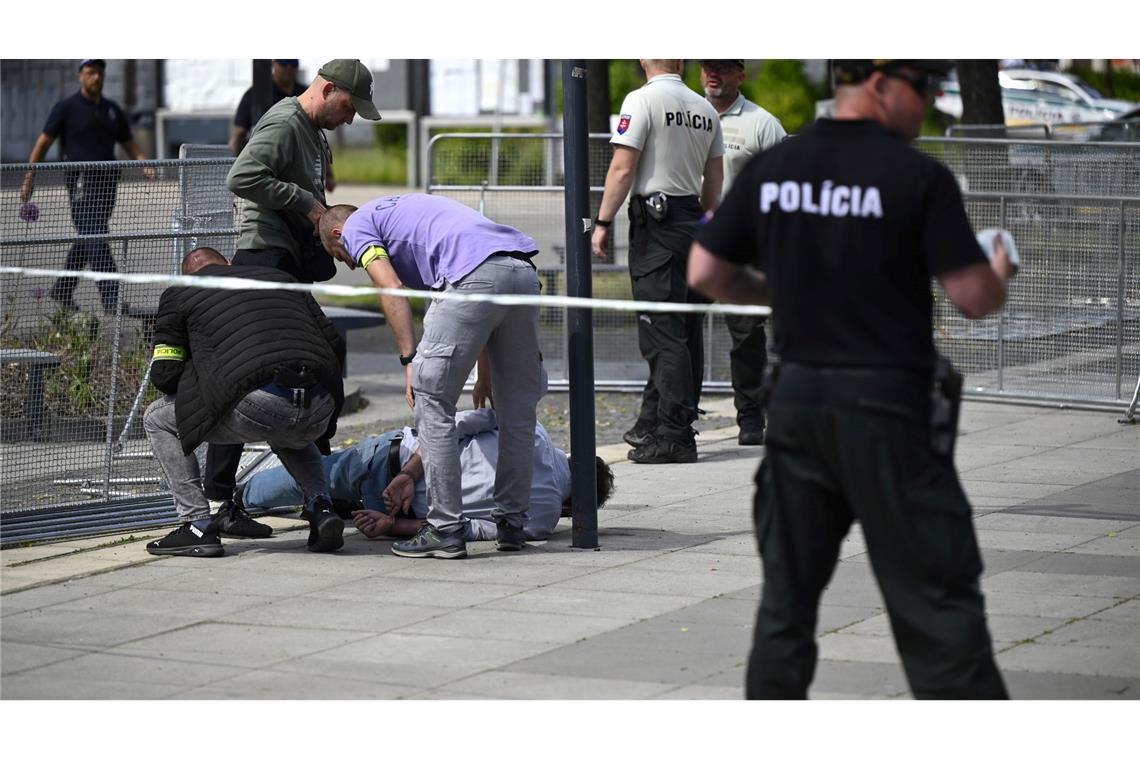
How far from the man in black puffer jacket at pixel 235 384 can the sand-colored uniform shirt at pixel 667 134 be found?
7.77ft

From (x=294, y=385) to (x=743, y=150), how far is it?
3702mm

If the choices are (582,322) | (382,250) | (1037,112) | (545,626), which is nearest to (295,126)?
Answer: (382,250)

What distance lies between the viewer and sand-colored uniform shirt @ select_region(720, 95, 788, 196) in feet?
30.2

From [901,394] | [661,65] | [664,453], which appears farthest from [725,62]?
[901,394]

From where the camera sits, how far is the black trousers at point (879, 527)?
3576 millimetres

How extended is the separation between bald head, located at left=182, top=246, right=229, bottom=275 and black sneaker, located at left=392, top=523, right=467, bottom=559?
1341mm

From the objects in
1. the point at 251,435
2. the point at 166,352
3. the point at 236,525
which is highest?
the point at 166,352

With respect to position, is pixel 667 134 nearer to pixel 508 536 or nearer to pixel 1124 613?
pixel 508 536

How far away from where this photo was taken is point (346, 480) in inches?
276

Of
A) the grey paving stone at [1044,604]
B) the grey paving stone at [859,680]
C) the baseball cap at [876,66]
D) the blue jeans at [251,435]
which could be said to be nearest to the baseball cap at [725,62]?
the blue jeans at [251,435]

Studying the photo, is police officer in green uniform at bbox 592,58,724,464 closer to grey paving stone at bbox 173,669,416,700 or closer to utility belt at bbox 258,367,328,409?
utility belt at bbox 258,367,328,409

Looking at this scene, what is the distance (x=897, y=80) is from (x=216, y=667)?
2.54m

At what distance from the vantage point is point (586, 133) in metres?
6.64

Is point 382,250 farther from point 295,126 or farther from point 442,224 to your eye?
point 295,126
